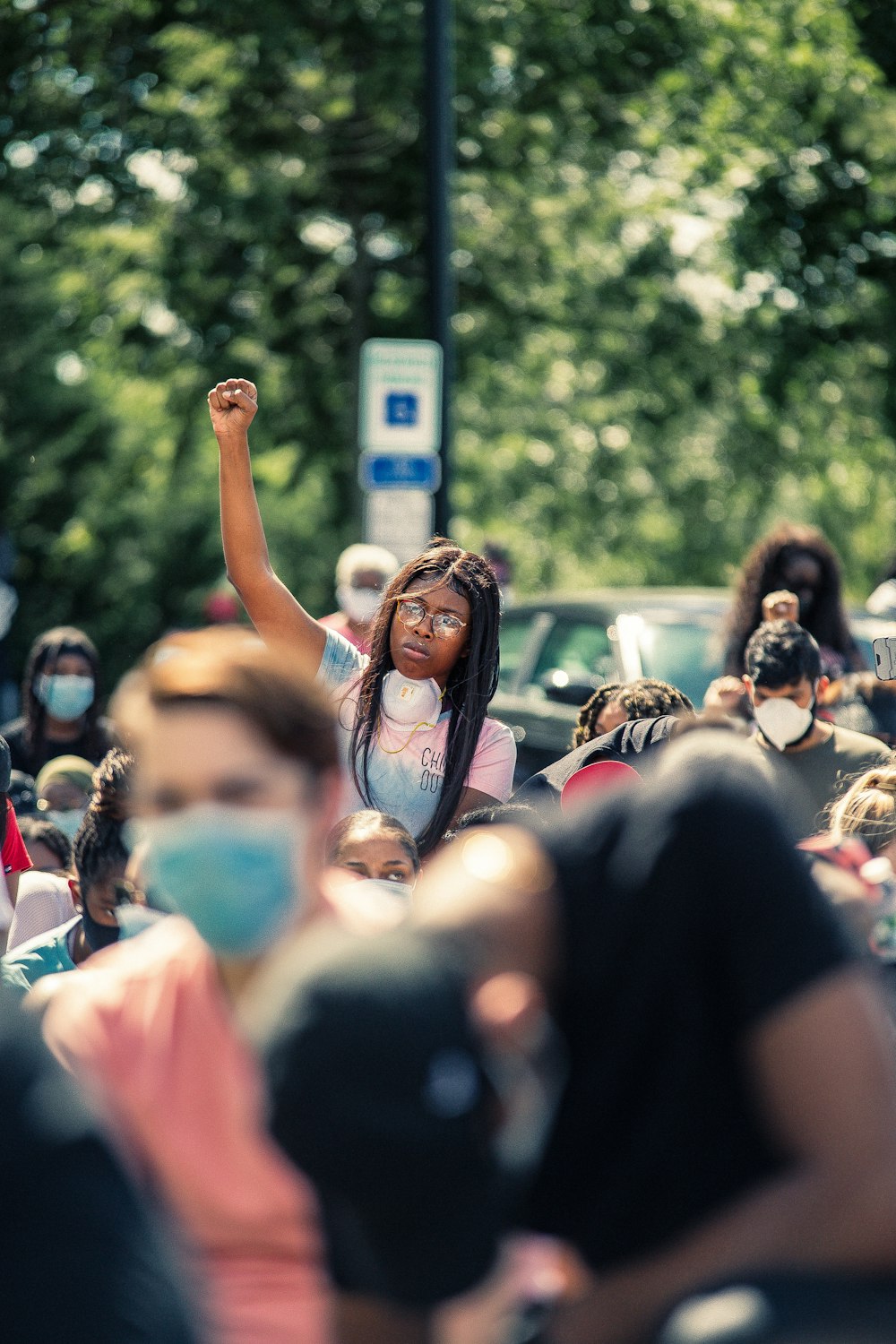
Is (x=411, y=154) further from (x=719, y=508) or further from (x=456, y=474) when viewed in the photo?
(x=719, y=508)

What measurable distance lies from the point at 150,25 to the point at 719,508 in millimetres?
8444

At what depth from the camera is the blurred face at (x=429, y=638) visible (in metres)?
4.33

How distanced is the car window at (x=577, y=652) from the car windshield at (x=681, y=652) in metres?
0.18

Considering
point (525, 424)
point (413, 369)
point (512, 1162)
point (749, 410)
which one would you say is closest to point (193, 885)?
point (512, 1162)

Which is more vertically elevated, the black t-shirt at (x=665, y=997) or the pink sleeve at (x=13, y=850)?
the black t-shirt at (x=665, y=997)

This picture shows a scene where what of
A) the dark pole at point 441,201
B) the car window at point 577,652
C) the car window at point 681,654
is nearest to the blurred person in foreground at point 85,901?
the car window at point 681,654

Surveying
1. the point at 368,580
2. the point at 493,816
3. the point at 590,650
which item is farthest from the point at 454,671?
the point at 590,650

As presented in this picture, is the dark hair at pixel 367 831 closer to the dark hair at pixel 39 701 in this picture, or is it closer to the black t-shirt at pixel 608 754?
the black t-shirt at pixel 608 754

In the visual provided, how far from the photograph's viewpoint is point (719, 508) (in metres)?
20.0

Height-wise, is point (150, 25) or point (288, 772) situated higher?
point (150, 25)

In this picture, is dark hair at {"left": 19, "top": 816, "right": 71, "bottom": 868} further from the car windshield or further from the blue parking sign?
the blue parking sign

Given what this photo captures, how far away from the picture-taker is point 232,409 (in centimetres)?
428

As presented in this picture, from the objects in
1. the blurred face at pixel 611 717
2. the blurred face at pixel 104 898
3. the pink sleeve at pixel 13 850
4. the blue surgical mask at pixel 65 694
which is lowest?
the blue surgical mask at pixel 65 694

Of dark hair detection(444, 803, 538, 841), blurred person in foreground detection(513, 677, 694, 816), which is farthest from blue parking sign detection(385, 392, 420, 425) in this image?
dark hair detection(444, 803, 538, 841)
